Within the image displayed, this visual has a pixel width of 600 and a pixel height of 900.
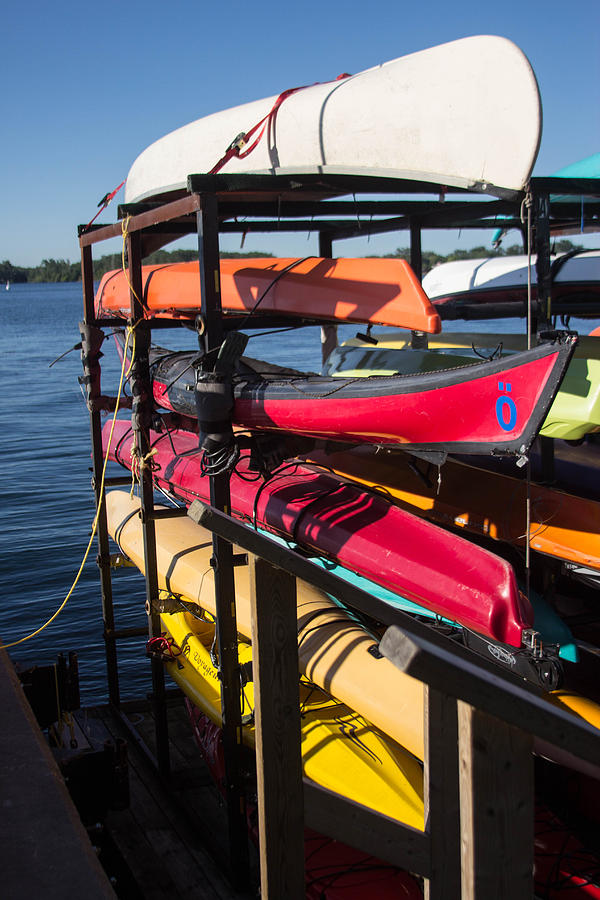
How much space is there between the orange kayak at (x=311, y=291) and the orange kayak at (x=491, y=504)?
1.40m

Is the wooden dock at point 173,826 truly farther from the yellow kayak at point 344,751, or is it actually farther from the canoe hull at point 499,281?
the canoe hull at point 499,281

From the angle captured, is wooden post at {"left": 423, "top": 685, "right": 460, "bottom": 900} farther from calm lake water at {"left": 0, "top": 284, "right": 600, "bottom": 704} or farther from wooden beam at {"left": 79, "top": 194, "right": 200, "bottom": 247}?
calm lake water at {"left": 0, "top": 284, "right": 600, "bottom": 704}

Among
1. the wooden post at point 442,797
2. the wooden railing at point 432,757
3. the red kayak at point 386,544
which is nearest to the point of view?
the wooden railing at point 432,757

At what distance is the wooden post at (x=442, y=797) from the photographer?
151 centimetres

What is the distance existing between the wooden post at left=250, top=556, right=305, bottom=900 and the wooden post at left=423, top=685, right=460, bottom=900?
265mm

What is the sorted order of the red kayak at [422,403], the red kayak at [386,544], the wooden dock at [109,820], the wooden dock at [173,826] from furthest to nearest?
1. the wooden dock at [173,826]
2. the red kayak at [386,544]
3. the red kayak at [422,403]
4. the wooden dock at [109,820]

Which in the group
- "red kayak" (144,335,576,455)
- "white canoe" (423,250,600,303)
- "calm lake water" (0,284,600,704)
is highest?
"white canoe" (423,250,600,303)

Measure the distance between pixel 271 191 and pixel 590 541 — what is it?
3.07 m

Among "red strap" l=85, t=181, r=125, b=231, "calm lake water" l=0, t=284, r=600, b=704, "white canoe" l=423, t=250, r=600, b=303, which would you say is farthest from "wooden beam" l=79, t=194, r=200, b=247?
"calm lake water" l=0, t=284, r=600, b=704

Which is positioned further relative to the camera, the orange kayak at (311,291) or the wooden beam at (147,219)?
the orange kayak at (311,291)

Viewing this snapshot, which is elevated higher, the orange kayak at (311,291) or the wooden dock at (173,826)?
the orange kayak at (311,291)

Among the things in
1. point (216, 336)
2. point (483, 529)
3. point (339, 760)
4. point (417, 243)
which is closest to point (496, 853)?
point (339, 760)

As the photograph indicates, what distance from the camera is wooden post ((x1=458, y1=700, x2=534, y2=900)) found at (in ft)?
4.40

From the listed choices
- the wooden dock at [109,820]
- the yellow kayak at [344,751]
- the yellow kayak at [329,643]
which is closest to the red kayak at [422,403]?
the yellow kayak at [329,643]
